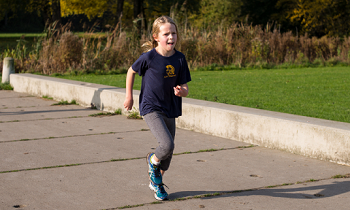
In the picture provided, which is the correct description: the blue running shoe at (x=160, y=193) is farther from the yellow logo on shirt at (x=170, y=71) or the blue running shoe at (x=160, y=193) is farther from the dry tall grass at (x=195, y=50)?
the dry tall grass at (x=195, y=50)

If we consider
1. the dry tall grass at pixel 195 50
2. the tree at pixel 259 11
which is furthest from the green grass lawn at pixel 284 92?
the tree at pixel 259 11

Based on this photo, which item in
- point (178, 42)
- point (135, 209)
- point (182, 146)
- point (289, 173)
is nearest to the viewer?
point (135, 209)

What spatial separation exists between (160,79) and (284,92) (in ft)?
20.7

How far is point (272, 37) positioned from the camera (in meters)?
17.5

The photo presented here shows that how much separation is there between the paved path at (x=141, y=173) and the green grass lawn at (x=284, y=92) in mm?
1846

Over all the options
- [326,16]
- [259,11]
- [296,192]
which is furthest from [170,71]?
[259,11]

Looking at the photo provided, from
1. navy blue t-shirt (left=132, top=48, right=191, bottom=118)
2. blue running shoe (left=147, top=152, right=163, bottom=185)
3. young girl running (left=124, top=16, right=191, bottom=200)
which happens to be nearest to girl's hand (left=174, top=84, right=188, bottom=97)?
young girl running (left=124, top=16, right=191, bottom=200)

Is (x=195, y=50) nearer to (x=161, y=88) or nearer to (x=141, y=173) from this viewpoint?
(x=141, y=173)

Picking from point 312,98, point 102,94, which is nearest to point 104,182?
point 102,94

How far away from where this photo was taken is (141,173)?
4.77 meters

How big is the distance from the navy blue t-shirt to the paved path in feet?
2.68

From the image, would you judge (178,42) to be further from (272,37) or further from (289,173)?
(272,37)

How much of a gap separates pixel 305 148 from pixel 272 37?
1275cm

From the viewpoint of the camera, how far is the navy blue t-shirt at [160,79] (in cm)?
396
